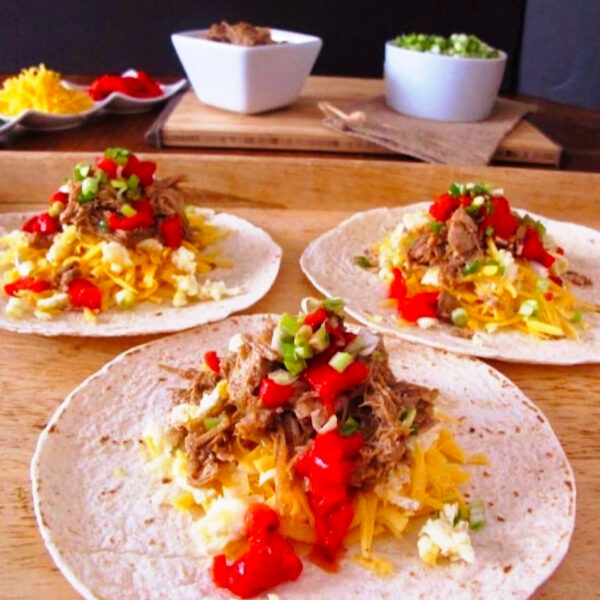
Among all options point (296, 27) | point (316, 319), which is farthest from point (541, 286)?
point (296, 27)

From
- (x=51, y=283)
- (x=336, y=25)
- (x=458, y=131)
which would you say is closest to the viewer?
(x=51, y=283)

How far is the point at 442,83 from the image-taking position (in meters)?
5.13

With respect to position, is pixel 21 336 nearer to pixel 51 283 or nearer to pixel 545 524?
pixel 51 283

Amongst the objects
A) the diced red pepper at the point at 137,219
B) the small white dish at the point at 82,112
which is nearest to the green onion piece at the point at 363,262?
the diced red pepper at the point at 137,219

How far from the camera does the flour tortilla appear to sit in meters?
3.03

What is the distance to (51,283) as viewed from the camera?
3324mm

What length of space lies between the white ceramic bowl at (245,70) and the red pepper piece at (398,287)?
218 cm

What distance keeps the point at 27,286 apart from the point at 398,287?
64.1 inches

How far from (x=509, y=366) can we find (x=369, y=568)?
4.22 ft

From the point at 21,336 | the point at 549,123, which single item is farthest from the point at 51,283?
the point at 549,123

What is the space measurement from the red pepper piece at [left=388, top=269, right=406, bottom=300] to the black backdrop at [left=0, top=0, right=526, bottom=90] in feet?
16.6

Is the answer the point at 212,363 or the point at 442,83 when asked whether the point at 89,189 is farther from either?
the point at 442,83

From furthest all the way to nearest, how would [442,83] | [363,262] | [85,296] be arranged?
[442,83], [363,262], [85,296]

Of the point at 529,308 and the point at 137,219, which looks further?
the point at 137,219
